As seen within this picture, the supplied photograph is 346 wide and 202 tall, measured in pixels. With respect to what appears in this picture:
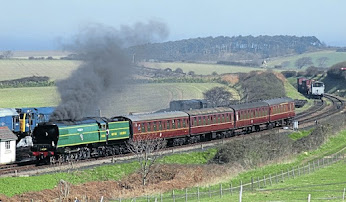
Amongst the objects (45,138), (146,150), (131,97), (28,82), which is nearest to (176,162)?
(146,150)

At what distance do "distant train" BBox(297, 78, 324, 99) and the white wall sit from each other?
79911 mm

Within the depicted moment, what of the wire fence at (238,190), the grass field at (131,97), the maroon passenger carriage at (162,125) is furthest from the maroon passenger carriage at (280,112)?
the wire fence at (238,190)

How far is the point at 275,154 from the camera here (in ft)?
163

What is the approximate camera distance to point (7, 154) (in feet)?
141

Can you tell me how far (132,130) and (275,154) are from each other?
508 inches

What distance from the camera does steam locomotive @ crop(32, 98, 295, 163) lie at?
3972 cm

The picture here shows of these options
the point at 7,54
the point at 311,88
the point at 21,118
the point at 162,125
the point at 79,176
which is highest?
the point at 7,54

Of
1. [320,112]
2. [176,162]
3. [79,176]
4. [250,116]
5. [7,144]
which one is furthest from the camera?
[320,112]

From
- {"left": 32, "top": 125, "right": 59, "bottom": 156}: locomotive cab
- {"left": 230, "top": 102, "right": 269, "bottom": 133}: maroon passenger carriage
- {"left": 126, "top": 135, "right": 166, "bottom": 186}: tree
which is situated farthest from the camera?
{"left": 230, "top": 102, "right": 269, "bottom": 133}: maroon passenger carriage

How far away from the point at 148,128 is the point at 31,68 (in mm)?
79656

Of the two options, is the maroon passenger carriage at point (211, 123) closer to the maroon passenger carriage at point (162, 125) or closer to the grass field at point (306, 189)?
the maroon passenger carriage at point (162, 125)

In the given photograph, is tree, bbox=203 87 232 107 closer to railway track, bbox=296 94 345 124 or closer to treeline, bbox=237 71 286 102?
treeline, bbox=237 71 286 102

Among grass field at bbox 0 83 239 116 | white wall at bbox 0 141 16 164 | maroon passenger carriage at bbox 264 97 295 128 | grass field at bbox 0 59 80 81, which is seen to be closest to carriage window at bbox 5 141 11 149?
white wall at bbox 0 141 16 164

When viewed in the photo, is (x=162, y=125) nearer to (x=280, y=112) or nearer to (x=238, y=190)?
(x=238, y=190)
